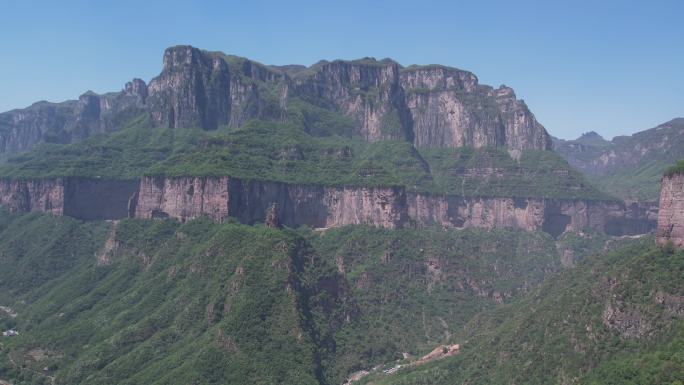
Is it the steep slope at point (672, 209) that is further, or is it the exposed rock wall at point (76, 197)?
the exposed rock wall at point (76, 197)

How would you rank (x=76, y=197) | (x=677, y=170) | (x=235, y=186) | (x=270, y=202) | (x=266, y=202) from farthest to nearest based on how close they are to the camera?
1. (x=76, y=197)
2. (x=270, y=202)
3. (x=266, y=202)
4. (x=235, y=186)
5. (x=677, y=170)

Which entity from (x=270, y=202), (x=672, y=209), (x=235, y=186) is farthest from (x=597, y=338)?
(x=270, y=202)

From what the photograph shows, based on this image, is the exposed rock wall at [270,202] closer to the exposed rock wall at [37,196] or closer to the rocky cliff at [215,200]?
the rocky cliff at [215,200]

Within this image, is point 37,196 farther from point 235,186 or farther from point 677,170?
point 677,170

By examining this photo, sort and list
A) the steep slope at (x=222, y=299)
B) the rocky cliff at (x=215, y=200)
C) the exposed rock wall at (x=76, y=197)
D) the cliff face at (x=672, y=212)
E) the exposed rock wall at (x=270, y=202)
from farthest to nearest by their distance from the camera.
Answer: the exposed rock wall at (x=76, y=197) < the rocky cliff at (x=215, y=200) < the exposed rock wall at (x=270, y=202) < the steep slope at (x=222, y=299) < the cliff face at (x=672, y=212)

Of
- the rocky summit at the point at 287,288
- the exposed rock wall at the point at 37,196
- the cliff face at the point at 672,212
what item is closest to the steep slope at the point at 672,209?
the cliff face at the point at 672,212

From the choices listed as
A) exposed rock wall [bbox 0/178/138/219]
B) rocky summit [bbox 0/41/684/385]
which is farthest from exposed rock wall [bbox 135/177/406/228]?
exposed rock wall [bbox 0/178/138/219]

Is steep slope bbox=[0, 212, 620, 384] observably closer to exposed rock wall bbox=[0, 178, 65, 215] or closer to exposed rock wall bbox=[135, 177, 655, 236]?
exposed rock wall bbox=[0, 178, 65, 215]
